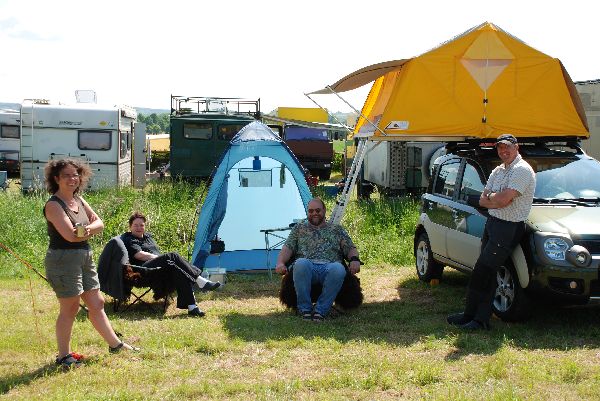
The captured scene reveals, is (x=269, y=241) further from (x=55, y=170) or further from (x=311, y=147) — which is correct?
(x=311, y=147)

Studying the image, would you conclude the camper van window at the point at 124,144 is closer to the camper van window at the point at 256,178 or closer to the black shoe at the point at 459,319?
the camper van window at the point at 256,178

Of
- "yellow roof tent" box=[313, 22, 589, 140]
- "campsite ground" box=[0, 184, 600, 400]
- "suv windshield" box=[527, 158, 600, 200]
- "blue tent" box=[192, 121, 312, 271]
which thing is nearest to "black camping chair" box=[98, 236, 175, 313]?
"campsite ground" box=[0, 184, 600, 400]

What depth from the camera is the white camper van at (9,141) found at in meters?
23.6

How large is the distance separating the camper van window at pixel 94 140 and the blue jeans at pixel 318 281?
11.3 meters

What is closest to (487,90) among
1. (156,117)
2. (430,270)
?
(430,270)

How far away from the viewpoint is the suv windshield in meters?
6.86

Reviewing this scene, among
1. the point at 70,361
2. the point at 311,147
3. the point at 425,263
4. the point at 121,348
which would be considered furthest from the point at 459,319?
the point at 311,147

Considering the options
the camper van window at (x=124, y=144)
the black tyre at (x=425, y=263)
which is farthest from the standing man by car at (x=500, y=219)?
the camper van window at (x=124, y=144)

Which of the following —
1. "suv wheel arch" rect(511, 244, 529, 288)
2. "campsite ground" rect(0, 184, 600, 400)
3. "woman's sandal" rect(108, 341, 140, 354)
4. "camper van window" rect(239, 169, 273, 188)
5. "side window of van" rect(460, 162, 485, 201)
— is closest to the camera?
"campsite ground" rect(0, 184, 600, 400)

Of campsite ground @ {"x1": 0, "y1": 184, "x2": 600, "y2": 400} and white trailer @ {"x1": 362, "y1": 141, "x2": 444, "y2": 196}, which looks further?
white trailer @ {"x1": 362, "y1": 141, "x2": 444, "y2": 196}

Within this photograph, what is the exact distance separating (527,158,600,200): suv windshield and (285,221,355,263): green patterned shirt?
1.90 m

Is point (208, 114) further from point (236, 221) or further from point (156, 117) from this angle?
point (156, 117)

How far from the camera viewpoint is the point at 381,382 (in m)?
4.80

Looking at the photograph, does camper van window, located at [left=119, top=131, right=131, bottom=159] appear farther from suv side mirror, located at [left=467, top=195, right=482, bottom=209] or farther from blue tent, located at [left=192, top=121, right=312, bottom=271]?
suv side mirror, located at [left=467, top=195, right=482, bottom=209]
